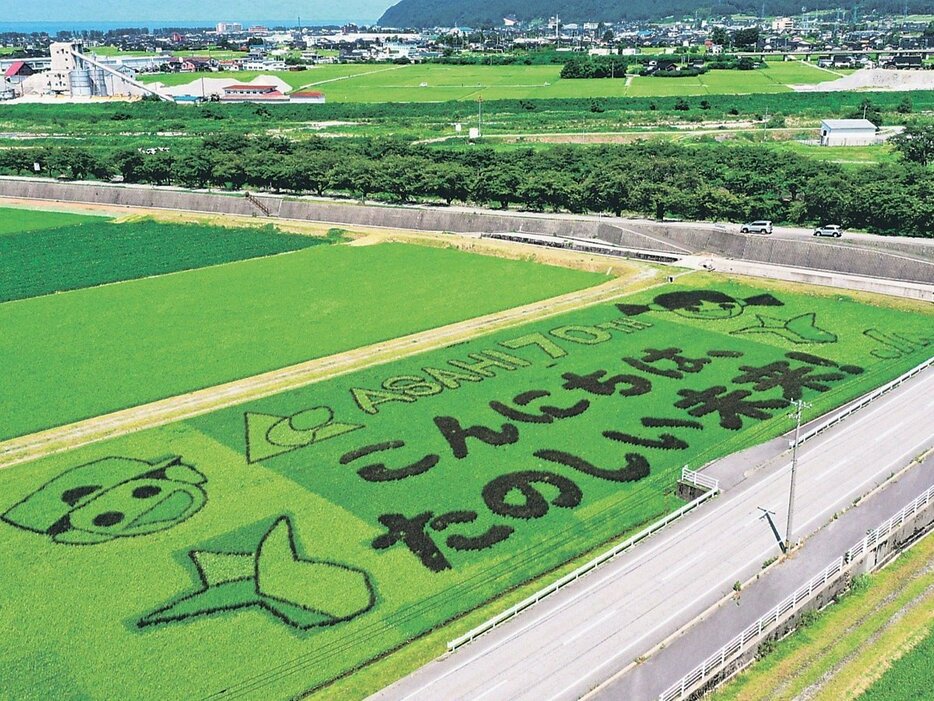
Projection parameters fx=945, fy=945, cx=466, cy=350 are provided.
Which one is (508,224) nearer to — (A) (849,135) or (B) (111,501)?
(B) (111,501)

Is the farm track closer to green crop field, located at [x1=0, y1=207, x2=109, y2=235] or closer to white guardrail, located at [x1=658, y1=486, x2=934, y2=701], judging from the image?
white guardrail, located at [x1=658, y1=486, x2=934, y2=701]

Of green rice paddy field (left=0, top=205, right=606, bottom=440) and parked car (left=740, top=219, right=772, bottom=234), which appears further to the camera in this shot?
parked car (left=740, top=219, right=772, bottom=234)

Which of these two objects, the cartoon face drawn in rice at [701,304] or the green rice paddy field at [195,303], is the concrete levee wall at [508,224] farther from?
the cartoon face drawn in rice at [701,304]

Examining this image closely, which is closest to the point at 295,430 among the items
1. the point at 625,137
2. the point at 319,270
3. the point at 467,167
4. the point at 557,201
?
the point at 319,270

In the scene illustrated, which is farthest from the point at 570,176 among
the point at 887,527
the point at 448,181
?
the point at 887,527

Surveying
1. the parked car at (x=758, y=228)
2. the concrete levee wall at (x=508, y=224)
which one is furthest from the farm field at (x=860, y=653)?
the parked car at (x=758, y=228)

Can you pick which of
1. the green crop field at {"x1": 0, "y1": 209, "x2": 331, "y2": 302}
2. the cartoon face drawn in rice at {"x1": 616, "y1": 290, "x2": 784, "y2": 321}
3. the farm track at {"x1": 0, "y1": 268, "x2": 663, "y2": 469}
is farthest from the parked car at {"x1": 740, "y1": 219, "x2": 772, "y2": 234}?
the green crop field at {"x1": 0, "y1": 209, "x2": 331, "y2": 302}

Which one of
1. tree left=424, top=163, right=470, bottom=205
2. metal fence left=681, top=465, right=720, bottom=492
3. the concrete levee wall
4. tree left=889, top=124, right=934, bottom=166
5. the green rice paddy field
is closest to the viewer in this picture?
metal fence left=681, top=465, right=720, bottom=492

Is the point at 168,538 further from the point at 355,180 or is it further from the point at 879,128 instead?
the point at 879,128
